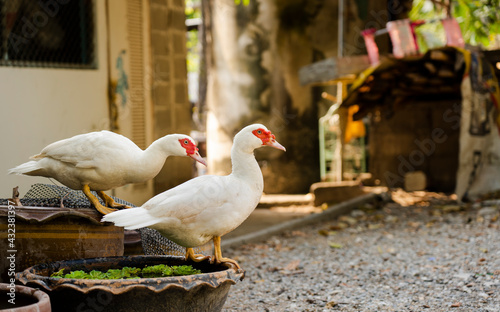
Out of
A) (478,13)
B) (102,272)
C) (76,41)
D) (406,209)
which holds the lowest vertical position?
(406,209)

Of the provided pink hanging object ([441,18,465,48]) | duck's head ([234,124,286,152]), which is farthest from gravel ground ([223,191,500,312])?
pink hanging object ([441,18,465,48])

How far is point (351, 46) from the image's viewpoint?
39.2 feet

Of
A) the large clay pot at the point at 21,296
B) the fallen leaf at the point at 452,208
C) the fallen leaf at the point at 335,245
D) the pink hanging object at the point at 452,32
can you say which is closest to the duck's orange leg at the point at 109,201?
the large clay pot at the point at 21,296

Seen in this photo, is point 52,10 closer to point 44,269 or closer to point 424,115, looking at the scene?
point 44,269

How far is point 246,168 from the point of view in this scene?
11.4 feet

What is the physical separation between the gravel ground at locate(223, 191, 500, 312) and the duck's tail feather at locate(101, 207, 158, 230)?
4.34 feet

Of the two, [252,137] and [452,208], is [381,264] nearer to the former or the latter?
[252,137]

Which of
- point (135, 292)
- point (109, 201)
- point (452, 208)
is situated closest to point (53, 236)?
point (109, 201)

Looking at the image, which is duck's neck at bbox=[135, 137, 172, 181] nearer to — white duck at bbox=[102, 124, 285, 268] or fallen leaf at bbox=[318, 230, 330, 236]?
white duck at bbox=[102, 124, 285, 268]

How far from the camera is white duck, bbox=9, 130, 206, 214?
3.61 meters

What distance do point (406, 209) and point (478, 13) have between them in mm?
3636

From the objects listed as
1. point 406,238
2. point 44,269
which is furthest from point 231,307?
point 406,238

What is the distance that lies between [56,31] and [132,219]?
4603mm

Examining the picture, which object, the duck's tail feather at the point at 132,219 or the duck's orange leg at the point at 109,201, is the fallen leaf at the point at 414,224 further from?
the duck's tail feather at the point at 132,219
